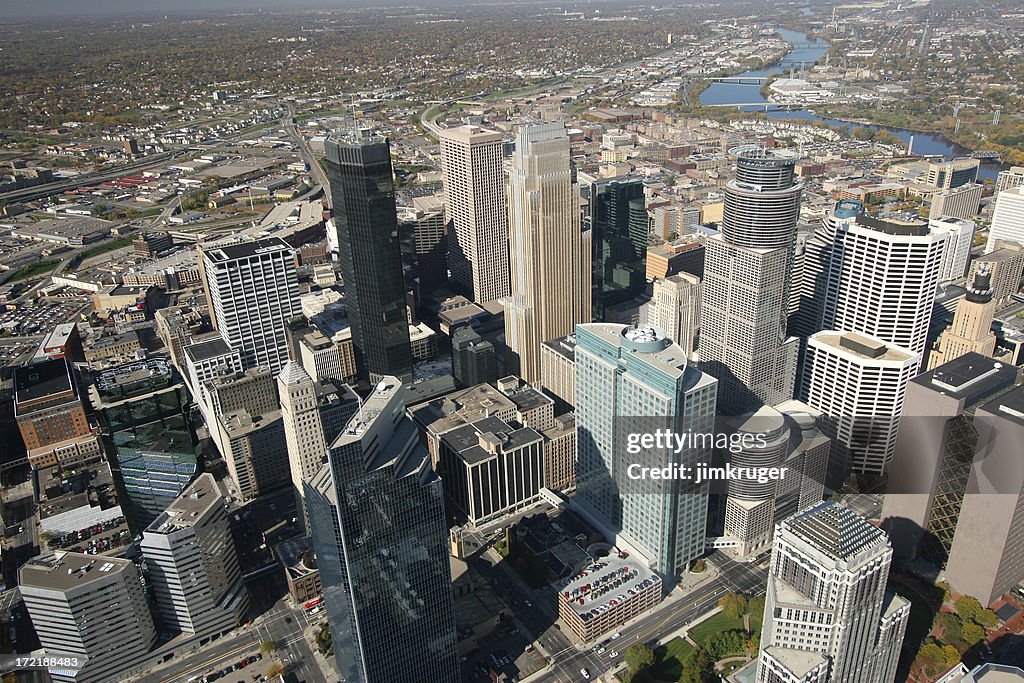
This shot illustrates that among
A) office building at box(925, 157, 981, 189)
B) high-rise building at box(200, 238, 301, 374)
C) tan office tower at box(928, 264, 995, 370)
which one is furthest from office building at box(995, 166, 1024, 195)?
high-rise building at box(200, 238, 301, 374)

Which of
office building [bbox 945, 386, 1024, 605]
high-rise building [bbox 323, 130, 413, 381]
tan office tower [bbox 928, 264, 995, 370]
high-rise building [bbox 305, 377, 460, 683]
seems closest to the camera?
high-rise building [bbox 305, 377, 460, 683]

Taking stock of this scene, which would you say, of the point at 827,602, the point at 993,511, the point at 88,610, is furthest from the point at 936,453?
the point at 88,610

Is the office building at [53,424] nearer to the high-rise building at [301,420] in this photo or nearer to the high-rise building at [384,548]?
the high-rise building at [301,420]

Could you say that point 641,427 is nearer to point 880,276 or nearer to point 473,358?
point 473,358

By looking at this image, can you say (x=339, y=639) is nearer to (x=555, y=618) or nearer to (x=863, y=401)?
(x=555, y=618)

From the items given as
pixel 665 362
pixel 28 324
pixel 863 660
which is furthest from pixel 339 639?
pixel 28 324

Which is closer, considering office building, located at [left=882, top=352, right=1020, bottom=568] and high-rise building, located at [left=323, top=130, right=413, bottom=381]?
office building, located at [left=882, top=352, right=1020, bottom=568]

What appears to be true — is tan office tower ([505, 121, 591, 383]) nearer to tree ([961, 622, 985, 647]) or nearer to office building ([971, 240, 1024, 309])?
tree ([961, 622, 985, 647])
